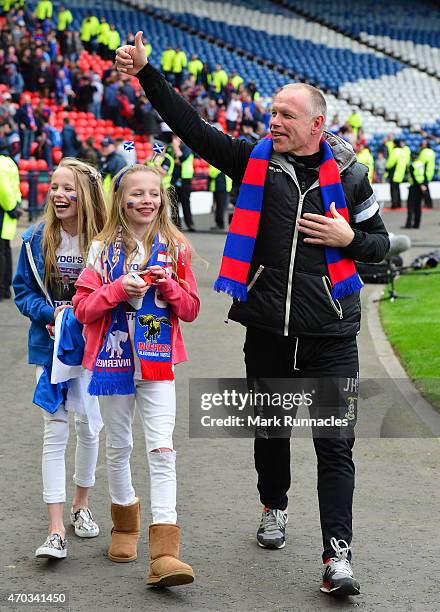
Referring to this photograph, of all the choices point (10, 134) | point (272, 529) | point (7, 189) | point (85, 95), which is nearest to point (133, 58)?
point (272, 529)

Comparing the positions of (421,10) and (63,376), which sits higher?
(421,10)

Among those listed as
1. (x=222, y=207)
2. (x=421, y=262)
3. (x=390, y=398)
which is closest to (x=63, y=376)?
(x=390, y=398)

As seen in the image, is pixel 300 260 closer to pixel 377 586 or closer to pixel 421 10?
pixel 377 586

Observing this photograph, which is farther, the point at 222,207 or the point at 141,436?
the point at 222,207

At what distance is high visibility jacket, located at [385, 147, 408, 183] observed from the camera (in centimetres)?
3005

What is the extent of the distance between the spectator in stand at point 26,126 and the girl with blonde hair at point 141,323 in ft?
71.7

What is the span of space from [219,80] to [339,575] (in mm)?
32793

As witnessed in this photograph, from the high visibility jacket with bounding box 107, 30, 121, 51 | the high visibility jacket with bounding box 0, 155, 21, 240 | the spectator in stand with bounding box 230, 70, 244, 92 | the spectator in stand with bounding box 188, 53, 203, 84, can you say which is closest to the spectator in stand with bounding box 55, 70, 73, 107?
the high visibility jacket with bounding box 107, 30, 121, 51

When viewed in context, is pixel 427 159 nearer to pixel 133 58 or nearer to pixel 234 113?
pixel 234 113

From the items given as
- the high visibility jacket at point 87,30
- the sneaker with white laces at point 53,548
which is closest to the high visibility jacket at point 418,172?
the high visibility jacket at point 87,30

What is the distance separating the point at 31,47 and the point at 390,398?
23.0m

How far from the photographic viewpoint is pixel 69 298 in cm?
532

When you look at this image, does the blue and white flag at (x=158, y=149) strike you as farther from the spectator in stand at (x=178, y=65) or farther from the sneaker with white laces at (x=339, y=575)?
the spectator in stand at (x=178, y=65)

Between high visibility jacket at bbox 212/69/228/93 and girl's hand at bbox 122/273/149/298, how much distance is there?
3236cm
